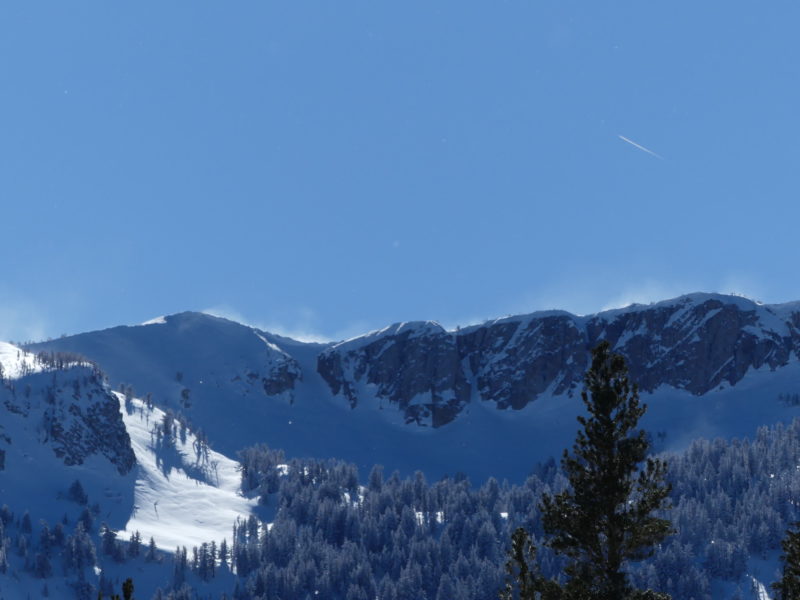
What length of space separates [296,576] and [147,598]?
32435 mm

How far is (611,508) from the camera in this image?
27875 mm

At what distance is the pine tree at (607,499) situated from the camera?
90.0 ft

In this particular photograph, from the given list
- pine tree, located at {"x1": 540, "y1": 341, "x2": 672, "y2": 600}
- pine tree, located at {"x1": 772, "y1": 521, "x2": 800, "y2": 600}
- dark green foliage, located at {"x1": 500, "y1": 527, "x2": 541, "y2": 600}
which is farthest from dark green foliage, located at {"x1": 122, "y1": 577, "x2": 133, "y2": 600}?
pine tree, located at {"x1": 772, "y1": 521, "x2": 800, "y2": 600}

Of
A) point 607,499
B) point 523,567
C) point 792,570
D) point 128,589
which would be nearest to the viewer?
point 128,589

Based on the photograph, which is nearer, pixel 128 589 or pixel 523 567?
pixel 128 589

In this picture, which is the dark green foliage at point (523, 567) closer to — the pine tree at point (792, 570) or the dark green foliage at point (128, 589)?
the dark green foliage at point (128, 589)

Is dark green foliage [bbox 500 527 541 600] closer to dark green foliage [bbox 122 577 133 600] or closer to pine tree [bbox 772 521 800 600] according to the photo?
dark green foliage [bbox 122 577 133 600]

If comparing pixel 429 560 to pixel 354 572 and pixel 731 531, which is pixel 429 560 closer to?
pixel 354 572

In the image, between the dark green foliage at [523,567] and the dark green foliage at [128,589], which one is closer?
the dark green foliage at [128,589]

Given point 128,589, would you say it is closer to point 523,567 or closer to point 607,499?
point 523,567

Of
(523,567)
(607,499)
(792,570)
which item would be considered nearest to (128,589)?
(523,567)

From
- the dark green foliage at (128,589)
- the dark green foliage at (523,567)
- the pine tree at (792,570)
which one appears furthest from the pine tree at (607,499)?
the dark green foliage at (128,589)

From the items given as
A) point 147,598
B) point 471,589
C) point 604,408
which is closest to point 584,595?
point 604,408

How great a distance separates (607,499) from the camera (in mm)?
27875
